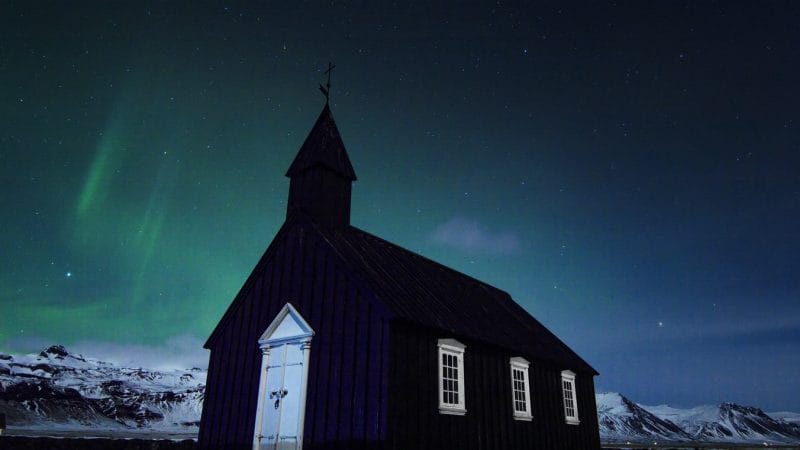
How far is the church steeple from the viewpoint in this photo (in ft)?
59.7

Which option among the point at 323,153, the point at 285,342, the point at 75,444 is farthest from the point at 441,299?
the point at 75,444

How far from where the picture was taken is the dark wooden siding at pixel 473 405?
43.6ft

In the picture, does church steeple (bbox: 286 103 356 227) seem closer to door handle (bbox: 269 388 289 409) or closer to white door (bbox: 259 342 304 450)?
white door (bbox: 259 342 304 450)

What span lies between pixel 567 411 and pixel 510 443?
5.86m

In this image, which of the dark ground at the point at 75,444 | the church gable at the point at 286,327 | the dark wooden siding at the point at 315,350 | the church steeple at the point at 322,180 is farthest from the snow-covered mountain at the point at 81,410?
the church gable at the point at 286,327

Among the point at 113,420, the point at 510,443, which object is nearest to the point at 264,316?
the point at 510,443

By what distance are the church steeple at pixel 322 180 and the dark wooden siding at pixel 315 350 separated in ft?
4.11

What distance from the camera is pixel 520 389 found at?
18.9m

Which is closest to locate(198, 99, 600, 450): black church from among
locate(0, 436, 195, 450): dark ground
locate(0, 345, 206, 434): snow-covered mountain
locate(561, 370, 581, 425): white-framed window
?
locate(561, 370, 581, 425): white-framed window

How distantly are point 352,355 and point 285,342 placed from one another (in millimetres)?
2777

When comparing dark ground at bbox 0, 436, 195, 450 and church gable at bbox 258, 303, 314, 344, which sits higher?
church gable at bbox 258, 303, 314, 344

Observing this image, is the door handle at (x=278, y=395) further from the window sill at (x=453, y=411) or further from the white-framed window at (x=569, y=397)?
the white-framed window at (x=569, y=397)

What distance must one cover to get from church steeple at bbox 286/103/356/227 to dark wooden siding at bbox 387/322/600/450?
19.6 feet

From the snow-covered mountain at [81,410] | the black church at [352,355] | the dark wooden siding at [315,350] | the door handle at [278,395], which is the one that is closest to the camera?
the dark wooden siding at [315,350]
